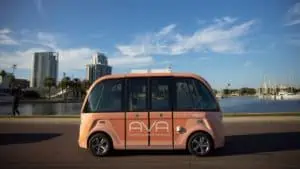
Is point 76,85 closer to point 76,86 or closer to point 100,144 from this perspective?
point 76,86

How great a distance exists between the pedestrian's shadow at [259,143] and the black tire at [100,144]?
3399mm

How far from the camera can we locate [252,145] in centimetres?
1138

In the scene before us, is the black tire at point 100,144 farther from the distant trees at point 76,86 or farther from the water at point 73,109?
the distant trees at point 76,86

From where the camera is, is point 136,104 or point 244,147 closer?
point 136,104

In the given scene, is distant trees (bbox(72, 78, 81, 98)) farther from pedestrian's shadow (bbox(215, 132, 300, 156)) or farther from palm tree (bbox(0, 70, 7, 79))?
pedestrian's shadow (bbox(215, 132, 300, 156))

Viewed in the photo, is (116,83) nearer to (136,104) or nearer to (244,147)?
(136,104)

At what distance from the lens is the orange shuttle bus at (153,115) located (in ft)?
31.0

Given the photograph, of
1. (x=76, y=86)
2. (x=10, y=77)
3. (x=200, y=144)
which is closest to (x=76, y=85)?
(x=76, y=86)

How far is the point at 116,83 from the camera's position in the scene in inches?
392

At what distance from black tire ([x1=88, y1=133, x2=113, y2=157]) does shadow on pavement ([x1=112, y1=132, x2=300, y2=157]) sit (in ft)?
1.37

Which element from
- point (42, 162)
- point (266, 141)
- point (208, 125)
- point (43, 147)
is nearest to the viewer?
point (42, 162)

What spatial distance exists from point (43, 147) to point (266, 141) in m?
8.56

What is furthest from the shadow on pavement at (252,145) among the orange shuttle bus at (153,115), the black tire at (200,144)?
the orange shuttle bus at (153,115)

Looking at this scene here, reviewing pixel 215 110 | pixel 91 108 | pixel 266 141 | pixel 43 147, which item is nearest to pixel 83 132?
pixel 91 108
